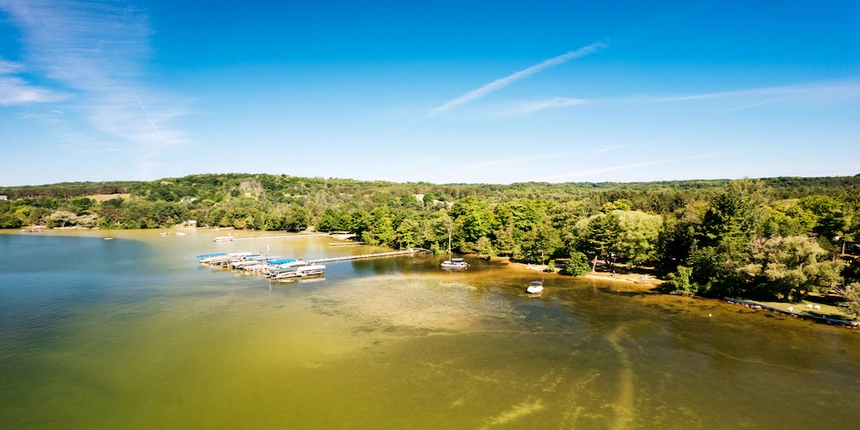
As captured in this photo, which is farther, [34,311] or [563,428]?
[34,311]

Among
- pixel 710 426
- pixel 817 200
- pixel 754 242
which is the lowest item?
pixel 710 426

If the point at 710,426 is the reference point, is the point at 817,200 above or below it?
above

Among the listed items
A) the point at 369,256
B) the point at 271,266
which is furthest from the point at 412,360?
the point at 369,256

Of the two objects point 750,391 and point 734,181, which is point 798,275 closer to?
point 734,181

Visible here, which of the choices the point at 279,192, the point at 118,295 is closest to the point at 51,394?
the point at 118,295

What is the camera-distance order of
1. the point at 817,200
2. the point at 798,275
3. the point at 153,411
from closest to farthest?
the point at 153,411 → the point at 798,275 → the point at 817,200
